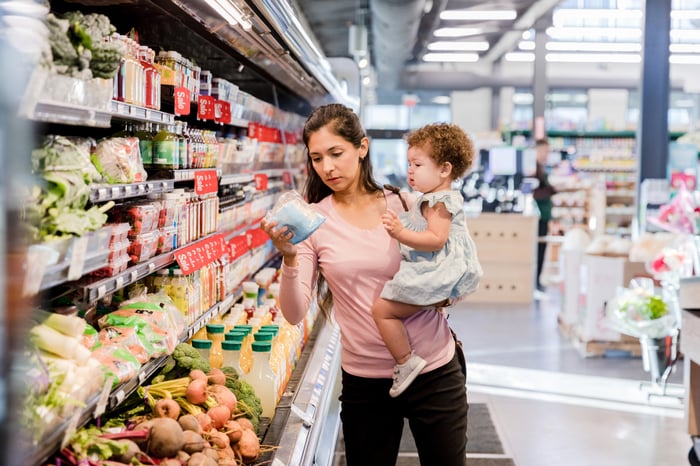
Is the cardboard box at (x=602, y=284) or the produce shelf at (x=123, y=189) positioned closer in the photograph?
the produce shelf at (x=123, y=189)

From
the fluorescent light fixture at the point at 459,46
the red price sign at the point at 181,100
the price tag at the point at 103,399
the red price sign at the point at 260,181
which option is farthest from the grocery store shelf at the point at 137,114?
the fluorescent light fixture at the point at 459,46

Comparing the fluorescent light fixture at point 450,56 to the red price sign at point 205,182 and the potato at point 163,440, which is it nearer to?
the red price sign at point 205,182

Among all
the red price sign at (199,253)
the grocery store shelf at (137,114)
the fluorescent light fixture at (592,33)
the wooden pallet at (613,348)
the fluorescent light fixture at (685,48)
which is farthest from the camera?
the fluorescent light fixture at (685,48)

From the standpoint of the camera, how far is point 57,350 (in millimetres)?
1723

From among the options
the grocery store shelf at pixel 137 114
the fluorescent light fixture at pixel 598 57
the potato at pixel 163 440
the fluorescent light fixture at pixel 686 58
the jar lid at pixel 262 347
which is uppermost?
the fluorescent light fixture at pixel 598 57

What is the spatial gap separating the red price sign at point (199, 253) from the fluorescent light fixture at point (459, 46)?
15.4 meters

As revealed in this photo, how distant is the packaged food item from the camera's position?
7.27ft

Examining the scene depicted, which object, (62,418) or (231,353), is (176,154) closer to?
(231,353)

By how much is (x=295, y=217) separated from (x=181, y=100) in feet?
2.91

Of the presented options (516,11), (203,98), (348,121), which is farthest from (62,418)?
(516,11)

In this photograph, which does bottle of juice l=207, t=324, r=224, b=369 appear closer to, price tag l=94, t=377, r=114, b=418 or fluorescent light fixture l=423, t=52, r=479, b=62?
price tag l=94, t=377, r=114, b=418

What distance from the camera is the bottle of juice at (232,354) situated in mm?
2980

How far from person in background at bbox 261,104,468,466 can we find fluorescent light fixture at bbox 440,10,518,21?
468 inches

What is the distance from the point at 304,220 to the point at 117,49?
2.22 ft
